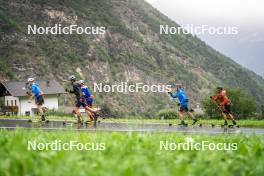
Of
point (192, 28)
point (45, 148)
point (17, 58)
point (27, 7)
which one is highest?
point (27, 7)

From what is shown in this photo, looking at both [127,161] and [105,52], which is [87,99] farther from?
[105,52]

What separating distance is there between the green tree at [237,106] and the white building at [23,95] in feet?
90.4

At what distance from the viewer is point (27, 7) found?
98562 millimetres

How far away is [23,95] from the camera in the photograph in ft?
225

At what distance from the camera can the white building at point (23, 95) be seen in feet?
220

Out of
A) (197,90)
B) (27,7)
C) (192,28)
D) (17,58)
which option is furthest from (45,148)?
(197,90)

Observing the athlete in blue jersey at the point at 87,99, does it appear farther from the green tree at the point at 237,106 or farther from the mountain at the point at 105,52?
the mountain at the point at 105,52

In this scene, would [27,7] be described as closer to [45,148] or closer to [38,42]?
[38,42]

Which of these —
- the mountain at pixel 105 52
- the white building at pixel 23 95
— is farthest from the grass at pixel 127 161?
the mountain at pixel 105 52

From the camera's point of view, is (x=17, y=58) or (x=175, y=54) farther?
(x=175, y=54)

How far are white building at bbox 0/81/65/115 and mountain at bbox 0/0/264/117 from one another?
8.06m

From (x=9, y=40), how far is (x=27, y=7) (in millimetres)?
16466

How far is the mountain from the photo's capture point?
84375mm

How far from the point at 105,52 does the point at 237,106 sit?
5978 centimetres
